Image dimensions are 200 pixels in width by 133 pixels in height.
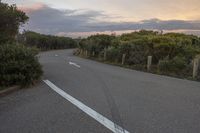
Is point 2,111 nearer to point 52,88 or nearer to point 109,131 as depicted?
point 109,131

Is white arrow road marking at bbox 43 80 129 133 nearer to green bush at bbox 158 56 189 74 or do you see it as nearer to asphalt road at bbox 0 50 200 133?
asphalt road at bbox 0 50 200 133

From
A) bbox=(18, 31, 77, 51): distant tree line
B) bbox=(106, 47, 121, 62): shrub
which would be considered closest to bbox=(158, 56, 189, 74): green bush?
bbox=(106, 47, 121, 62): shrub

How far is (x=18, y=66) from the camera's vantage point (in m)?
14.0

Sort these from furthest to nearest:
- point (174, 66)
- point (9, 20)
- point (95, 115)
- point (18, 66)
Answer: point (174, 66) < point (9, 20) < point (18, 66) < point (95, 115)

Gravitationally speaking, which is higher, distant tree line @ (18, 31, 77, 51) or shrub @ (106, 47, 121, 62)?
shrub @ (106, 47, 121, 62)

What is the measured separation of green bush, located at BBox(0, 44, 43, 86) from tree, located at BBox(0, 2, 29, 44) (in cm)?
317

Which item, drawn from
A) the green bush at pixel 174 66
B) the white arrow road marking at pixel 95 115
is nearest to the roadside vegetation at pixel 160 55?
the green bush at pixel 174 66

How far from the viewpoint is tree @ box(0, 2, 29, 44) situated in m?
18.1

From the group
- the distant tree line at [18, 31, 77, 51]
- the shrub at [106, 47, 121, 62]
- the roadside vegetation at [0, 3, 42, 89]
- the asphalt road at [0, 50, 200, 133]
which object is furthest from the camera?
the distant tree line at [18, 31, 77, 51]

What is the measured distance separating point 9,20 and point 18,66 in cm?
534

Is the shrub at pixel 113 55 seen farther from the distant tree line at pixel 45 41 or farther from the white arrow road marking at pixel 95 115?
the distant tree line at pixel 45 41

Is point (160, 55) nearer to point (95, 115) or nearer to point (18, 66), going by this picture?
point (18, 66)

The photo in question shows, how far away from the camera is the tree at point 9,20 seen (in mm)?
18141

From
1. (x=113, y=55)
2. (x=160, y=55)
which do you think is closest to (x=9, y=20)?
(x=160, y=55)
